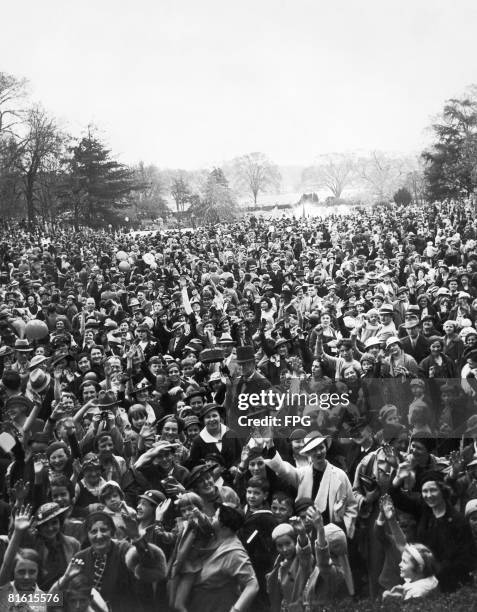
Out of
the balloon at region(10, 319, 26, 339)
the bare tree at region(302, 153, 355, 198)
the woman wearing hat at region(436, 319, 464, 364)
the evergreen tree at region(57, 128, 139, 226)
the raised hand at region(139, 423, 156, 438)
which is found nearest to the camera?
the raised hand at region(139, 423, 156, 438)

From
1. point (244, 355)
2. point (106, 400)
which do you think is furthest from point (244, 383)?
point (106, 400)

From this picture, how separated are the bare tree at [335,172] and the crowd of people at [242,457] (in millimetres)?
101574

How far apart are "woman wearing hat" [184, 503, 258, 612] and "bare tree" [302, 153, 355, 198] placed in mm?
107685

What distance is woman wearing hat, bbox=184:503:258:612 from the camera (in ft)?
15.0

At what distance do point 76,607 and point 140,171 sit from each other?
7734 cm

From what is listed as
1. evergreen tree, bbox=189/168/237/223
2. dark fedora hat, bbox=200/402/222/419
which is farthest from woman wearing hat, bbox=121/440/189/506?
evergreen tree, bbox=189/168/237/223

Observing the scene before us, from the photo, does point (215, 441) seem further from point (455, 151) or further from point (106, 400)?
point (455, 151)

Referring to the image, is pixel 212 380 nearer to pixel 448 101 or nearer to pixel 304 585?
pixel 304 585

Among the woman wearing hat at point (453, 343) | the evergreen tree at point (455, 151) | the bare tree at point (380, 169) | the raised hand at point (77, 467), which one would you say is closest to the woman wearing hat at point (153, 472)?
the raised hand at point (77, 467)

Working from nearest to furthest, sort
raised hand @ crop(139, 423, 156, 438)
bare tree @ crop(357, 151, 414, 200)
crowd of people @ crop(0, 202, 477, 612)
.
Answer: crowd of people @ crop(0, 202, 477, 612) < raised hand @ crop(139, 423, 156, 438) < bare tree @ crop(357, 151, 414, 200)

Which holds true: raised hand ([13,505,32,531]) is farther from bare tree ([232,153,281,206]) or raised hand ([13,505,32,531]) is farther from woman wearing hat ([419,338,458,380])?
bare tree ([232,153,281,206])

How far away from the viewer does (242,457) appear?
5961mm

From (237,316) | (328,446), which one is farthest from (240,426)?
(237,316)

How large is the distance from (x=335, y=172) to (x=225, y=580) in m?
117
